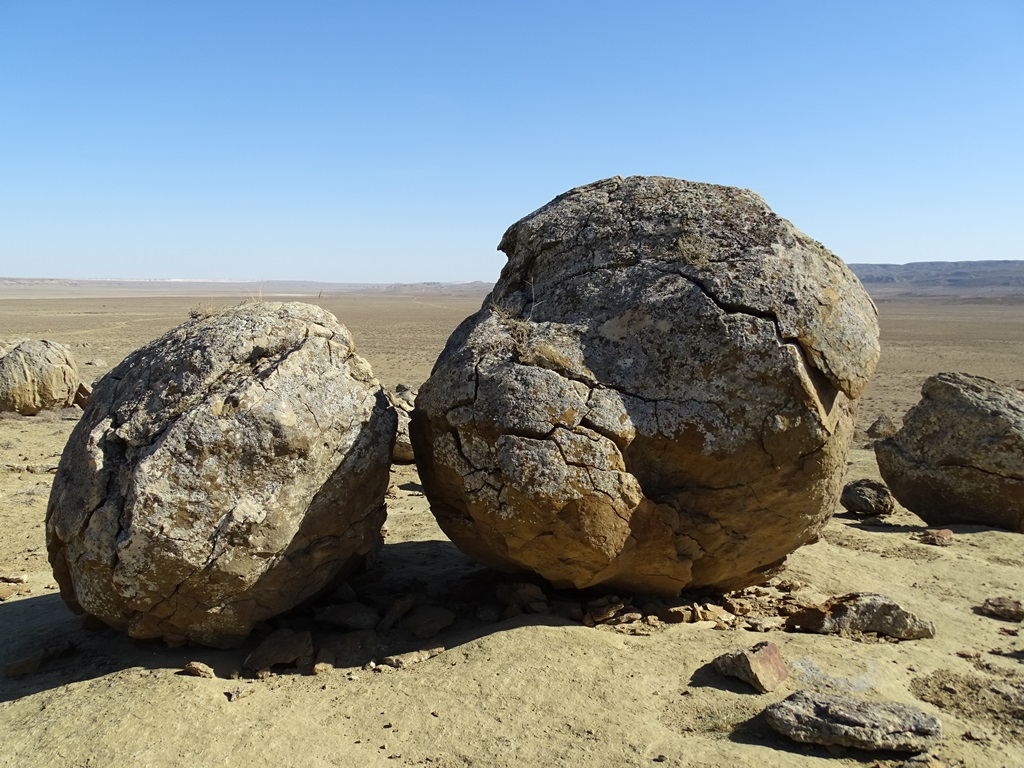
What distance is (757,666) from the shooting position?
4.39 m

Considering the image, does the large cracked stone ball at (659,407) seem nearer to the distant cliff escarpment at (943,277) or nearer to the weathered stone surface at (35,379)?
the weathered stone surface at (35,379)

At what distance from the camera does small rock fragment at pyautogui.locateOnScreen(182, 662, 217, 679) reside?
15.1 ft

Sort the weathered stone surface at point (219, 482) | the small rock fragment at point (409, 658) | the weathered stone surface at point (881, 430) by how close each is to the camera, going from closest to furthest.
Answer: the weathered stone surface at point (219, 482) < the small rock fragment at point (409, 658) < the weathered stone surface at point (881, 430)

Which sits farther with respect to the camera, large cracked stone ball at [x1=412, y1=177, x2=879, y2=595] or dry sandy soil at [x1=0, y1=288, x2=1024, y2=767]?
large cracked stone ball at [x1=412, y1=177, x2=879, y2=595]

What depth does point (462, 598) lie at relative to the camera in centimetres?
573

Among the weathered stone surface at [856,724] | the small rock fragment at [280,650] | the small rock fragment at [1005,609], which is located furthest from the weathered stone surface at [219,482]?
the small rock fragment at [1005,609]

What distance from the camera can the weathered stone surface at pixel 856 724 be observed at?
3.81 metres

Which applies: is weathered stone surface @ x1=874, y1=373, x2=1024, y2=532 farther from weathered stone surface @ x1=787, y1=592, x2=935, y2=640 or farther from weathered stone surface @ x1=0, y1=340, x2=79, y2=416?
weathered stone surface @ x1=0, y1=340, x2=79, y2=416

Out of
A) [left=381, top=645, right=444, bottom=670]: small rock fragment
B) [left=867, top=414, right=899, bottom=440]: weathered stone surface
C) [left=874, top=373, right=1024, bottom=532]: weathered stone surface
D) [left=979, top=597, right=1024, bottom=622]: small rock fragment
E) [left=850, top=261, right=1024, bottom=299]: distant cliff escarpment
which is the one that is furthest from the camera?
[left=850, top=261, right=1024, bottom=299]: distant cliff escarpment

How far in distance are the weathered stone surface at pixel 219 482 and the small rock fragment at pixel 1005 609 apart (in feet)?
14.8

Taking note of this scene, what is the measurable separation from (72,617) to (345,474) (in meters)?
2.38

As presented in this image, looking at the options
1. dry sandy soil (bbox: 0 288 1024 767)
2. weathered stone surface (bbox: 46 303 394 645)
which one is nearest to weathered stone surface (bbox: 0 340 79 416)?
dry sandy soil (bbox: 0 288 1024 767)

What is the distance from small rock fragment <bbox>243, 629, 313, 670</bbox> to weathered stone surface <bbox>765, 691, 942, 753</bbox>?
2737 mm

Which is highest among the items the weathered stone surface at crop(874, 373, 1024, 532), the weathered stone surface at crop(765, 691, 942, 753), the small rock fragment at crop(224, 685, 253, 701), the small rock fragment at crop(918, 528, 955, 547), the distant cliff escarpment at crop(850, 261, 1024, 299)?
the distant cliff escarpment at crop(850, 261, 1024, 299)
